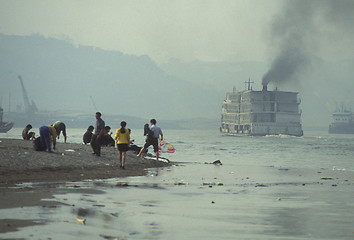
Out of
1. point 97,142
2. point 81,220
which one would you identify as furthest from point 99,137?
point 81,220

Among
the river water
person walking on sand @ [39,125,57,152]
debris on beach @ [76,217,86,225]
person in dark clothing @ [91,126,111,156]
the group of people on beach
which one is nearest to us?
the river water

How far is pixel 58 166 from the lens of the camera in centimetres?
2139

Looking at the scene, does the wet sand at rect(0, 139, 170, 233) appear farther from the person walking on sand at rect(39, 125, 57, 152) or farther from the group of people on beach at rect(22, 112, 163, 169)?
the person walking on sand at rect(39, 125, 57, 152)

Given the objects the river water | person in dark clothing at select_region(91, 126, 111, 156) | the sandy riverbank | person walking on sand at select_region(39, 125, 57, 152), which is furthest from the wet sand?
the river water

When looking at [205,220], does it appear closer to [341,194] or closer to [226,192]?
[226,192]

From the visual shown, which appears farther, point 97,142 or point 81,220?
point 97,142

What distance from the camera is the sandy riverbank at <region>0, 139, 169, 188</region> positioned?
18.6 metres

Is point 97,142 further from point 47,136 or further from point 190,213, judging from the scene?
point 190,213

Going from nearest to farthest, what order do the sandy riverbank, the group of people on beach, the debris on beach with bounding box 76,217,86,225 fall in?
the debris on beach with bounding box 76,217,86,225 < the sandy riverbank < the group of people on beach

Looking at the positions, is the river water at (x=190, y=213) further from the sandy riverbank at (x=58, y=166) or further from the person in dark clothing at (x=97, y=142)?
the person in dark clothing at (x=97, y=142)

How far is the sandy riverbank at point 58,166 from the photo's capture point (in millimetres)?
18594

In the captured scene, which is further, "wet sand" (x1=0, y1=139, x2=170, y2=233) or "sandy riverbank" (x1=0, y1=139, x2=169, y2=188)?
"sandy riverbank" (x1=0, y1=139, x2=169, y2=188)

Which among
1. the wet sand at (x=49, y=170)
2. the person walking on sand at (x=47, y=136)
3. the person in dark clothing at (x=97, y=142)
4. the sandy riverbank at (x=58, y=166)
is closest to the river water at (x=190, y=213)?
the wet sand at (x=49, y=170)

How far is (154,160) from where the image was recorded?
29359mm
